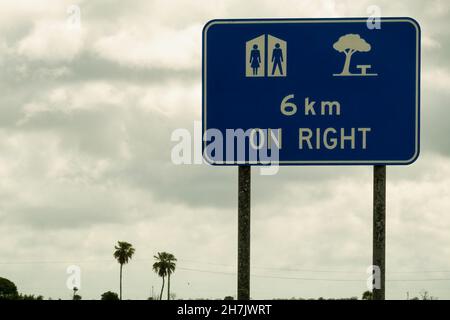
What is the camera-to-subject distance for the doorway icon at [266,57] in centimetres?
1447

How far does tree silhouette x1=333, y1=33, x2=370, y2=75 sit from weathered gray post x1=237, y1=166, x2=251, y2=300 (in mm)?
2217

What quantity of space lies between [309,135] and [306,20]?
1741 millimetres

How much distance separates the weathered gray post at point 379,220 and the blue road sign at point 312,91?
0.29 m

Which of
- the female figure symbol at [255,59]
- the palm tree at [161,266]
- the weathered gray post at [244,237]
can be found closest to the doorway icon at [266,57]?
the female figure symbol at [255,59]

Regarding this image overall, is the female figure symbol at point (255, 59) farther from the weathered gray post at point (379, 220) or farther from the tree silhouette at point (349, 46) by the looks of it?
the weathered gray post at point (379, 220)

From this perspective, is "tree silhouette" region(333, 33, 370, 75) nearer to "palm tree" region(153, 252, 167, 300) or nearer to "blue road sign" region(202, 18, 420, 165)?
"blue road sign" region(202, 18, 420, 165)

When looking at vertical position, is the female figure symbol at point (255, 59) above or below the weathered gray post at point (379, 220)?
above

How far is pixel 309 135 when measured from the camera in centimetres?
1441

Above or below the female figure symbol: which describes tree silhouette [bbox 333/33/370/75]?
above

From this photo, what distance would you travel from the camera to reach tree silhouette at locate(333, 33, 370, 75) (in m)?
14.4

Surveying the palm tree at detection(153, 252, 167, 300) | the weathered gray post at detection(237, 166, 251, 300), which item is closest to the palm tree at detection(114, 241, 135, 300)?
the palm tree at detection(153, 252, 167, 300)

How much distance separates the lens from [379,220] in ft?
47.1

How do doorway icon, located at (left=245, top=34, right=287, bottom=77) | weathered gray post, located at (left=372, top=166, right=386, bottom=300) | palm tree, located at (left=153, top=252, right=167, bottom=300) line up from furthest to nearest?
1. palm tree, located at (left=153, top=252, right=167, bottom=300)
2. doorway icon, located at (left=245, top=34, right=287, bottom=77)
3. weathered gray post, located at (left=372, top=166, right=386, bottom=300)
